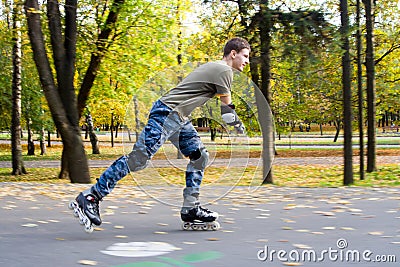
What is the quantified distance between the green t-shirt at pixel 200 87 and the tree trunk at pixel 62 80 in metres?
6.08

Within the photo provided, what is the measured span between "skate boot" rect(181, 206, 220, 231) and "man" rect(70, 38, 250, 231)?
3 cm

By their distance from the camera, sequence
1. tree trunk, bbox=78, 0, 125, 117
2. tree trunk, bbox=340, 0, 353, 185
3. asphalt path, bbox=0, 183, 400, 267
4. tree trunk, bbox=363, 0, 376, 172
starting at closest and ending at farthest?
1. asphalt path, bbox=0, 183, 400, 267
2. tree trunk, bbox=340, 0, 353, 185
3. tree trunk, bbox=78, 0, 125, 117
4. tree trunk, bbox=363, 0, 376, 172

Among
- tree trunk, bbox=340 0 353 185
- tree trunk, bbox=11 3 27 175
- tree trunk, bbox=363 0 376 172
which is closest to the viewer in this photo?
tree trunk, bbox=340 0 353 185

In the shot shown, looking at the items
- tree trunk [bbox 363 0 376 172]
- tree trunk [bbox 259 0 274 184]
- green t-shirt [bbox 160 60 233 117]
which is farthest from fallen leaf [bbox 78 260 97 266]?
tree trunk [bbox 363 0 376 172]

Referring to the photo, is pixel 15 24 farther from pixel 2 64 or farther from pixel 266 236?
pixel 266 236

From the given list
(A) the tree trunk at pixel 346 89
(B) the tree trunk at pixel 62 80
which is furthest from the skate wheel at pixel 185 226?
(A) the tree trunk at pixel 346 89

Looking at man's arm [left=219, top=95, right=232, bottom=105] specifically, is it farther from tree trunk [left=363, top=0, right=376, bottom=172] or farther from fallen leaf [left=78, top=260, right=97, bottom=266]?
tree trunk [left=363, top=0, right=376, bottom=172]

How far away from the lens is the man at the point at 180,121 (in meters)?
4.64

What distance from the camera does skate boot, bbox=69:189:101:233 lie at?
454cm

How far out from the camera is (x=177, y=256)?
12.7 ft

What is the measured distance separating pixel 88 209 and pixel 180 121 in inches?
44.3

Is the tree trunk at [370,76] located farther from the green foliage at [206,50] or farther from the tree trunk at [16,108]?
the tree trunk at [16,108]

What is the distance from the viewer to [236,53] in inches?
191

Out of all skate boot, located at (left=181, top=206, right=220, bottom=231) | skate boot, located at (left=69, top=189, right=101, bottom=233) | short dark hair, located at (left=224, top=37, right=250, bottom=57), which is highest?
short dark hair, located at (left=224, top=37, right=250, bottom=57)
